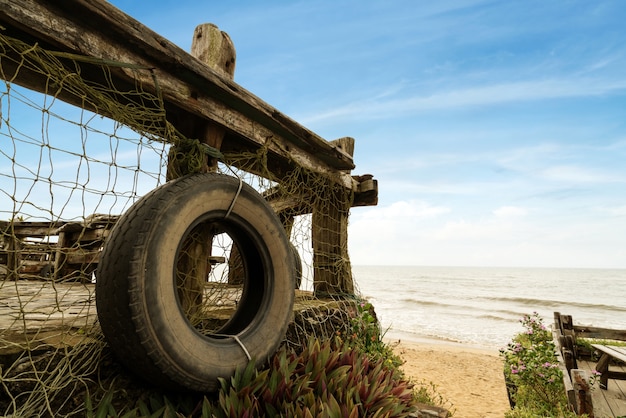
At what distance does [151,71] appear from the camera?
215 cm

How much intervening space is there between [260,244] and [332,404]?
1046 millimetres

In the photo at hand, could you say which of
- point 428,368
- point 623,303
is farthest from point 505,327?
point 623,303

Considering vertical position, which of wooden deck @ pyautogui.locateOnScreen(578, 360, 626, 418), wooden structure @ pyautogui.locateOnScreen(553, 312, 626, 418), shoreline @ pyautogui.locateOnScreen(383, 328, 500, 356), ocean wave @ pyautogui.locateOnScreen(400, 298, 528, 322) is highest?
wooden structure @ pyautogui.locateOnScreen(553, 312, 626, 418)

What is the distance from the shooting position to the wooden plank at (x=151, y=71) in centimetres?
169

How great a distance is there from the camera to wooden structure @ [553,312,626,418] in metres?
3.96

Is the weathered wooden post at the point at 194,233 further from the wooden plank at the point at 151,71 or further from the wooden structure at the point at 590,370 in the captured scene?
the wooden structure at the point at 590,370

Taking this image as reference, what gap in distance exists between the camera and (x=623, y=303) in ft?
79.5

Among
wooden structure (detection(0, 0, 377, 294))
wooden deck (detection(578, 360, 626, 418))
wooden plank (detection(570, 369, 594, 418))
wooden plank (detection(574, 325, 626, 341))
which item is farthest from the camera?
wooden plank (detection(574, 325, 626, 341))

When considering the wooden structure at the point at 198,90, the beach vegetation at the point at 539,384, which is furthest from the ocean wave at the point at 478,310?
the wooden structure at the point at 198,90

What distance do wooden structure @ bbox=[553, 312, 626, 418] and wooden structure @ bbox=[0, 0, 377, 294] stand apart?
2851 mm

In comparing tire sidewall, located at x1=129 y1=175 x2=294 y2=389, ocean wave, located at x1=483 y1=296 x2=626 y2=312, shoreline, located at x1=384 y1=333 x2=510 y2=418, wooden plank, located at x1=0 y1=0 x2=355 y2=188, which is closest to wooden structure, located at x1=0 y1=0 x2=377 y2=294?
wooden plank, located at x1=0 y1=0 x2=355 y2=188

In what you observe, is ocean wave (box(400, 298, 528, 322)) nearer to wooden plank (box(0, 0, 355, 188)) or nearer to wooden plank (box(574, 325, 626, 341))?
wooden plank (box(574, 325, 626, 341))

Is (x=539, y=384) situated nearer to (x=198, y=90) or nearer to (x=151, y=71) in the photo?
(x=198, y=90)

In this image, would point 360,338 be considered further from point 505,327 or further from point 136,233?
point 505,327
